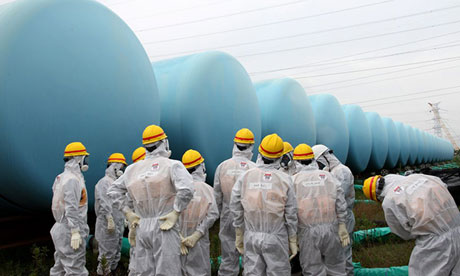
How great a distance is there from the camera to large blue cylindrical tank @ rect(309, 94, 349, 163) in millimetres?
11438

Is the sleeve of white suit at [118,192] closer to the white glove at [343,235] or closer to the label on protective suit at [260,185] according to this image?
the label on protective suit at [260,185]

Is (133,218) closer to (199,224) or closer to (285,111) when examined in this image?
(199,224)

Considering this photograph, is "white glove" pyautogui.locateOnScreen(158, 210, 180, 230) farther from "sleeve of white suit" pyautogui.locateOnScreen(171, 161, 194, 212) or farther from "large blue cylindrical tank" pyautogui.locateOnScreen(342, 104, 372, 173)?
"large blue cylindrical tank" pyautogui.locateOnScreen(342, 104, 372, 173)

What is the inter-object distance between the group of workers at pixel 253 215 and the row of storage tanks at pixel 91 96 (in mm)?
455

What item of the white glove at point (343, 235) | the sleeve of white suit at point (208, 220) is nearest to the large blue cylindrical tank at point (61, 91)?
the sleeve of white suit at point (208, 220)

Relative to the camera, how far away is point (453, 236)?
10.5 feet

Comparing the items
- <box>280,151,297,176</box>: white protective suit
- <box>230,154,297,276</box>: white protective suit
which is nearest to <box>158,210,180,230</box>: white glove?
<box>230,154,297,276</box>: white protective suit

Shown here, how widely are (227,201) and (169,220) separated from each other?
1.69 metres

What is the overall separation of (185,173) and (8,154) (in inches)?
84.2

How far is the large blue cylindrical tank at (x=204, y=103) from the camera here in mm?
6355

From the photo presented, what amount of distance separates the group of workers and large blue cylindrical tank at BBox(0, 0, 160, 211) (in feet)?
1.27

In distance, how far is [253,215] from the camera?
378 cm

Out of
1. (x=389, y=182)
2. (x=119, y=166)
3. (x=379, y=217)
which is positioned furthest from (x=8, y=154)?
(x=379, y=217)

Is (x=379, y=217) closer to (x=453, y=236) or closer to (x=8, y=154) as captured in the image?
(x=453, y=236)
